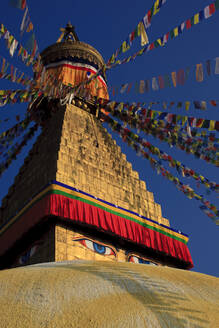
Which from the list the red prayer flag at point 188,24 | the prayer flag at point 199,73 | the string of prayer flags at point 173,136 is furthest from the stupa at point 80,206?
the red prayer flag at point 188,24

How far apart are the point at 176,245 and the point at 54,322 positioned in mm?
7530

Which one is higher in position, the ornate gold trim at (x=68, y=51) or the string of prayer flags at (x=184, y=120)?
the ornate gold trim at (x=68, y=51)

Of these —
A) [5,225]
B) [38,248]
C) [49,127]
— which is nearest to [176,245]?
[38,248]

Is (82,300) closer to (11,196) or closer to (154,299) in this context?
(154,299)

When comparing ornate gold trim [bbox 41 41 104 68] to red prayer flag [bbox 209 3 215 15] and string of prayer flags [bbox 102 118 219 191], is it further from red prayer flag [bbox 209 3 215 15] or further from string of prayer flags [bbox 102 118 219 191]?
red prayer flag [bbox 209 3 215 15]

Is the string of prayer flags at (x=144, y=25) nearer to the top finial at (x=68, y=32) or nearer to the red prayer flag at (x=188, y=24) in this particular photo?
the red prayer flag at (x=188, y=24)

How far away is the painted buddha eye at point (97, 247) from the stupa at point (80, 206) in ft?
0.09

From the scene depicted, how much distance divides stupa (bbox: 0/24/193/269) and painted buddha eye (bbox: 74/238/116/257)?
1.0 inches

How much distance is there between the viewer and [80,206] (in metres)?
8.09

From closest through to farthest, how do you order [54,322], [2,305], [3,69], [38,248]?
[54,322]
[2,305]
[38,248]
[3,69]

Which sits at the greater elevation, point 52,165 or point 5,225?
point 52,165

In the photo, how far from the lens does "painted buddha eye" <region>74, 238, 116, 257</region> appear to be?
26.0ft

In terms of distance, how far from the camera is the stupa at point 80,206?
25.7ft

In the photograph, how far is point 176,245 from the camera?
947 centimetres
